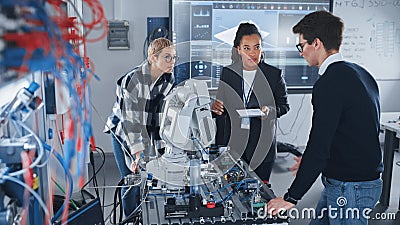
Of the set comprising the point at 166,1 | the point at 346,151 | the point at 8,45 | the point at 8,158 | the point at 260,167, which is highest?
the point at 166,1

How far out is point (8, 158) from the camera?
38.9 inches

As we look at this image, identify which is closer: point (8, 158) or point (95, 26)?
point (95, 26)

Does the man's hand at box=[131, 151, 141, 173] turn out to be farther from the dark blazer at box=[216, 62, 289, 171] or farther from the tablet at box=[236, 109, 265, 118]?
the tablet at box=[236, 109, 265, 118]

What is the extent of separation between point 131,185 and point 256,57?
1234 mm

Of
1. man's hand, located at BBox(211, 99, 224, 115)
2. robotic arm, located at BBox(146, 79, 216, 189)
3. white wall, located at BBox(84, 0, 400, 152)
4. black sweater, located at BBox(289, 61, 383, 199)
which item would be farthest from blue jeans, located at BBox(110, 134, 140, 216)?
white wall, located at BBox(84, 0, 400, 152)

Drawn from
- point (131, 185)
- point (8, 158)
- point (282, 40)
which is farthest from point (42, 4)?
point (282, 40)

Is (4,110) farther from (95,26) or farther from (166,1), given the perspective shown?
(166,1)

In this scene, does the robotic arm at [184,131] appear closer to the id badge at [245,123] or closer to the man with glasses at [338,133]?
the man with glasses at [338,133]

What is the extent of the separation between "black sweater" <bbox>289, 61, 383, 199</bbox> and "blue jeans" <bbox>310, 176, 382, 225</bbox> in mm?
30

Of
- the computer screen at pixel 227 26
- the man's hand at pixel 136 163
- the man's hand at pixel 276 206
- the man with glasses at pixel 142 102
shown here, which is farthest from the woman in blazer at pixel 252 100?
the computer screen at pixel 227 26

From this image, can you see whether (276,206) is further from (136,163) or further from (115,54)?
(115,54)

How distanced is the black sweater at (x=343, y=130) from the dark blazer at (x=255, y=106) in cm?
86

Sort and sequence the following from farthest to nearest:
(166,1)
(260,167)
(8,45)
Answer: (166,1), (260,167), (8,45)

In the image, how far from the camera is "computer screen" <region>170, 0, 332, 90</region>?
4.45 m
